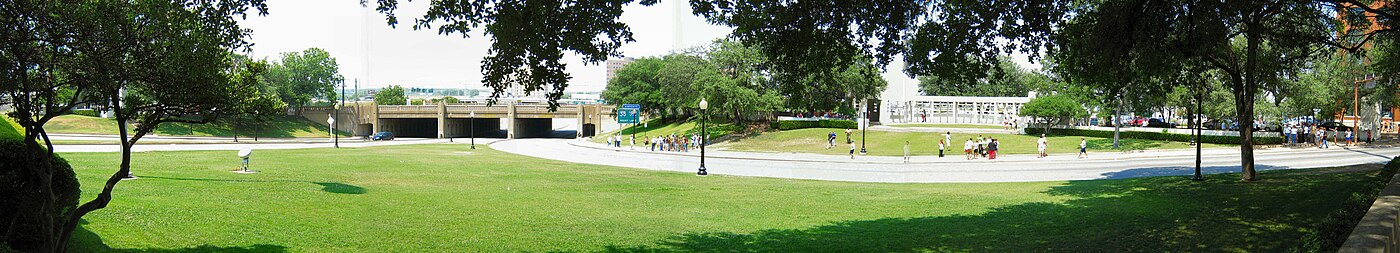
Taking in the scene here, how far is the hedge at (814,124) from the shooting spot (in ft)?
203

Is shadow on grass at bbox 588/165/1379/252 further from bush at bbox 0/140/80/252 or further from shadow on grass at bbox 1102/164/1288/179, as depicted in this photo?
shadow on grass at bbox 1102/164/1288/179

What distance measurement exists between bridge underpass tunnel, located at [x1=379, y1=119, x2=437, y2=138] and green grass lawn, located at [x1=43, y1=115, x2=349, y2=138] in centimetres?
692

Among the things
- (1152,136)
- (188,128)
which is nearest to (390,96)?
(188,128)

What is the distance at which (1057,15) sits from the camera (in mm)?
12109

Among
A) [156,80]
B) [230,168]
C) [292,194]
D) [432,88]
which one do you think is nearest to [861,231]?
[156,80]

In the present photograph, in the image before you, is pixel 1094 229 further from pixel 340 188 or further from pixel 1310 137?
pixel 1310 137

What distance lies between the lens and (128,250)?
9.78 metres

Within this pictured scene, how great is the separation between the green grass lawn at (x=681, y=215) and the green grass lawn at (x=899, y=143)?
72.8 ft

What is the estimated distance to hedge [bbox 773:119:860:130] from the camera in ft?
203

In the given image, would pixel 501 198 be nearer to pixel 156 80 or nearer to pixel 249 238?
pixel 249 238

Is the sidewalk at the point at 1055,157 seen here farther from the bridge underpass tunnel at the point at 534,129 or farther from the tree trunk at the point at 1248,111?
the bridge underpass tunnel at the point at 534,129

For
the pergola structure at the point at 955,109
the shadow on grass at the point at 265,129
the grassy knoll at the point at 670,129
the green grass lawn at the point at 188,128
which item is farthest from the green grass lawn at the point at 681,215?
the pergola structure at the point at 955,109

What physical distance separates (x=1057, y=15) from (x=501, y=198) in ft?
38.1

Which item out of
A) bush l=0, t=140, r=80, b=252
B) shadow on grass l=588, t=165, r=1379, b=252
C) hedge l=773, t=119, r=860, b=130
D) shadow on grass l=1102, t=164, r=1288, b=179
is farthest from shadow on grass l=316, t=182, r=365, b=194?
hedge l=773, t=119, r=860, b=130
